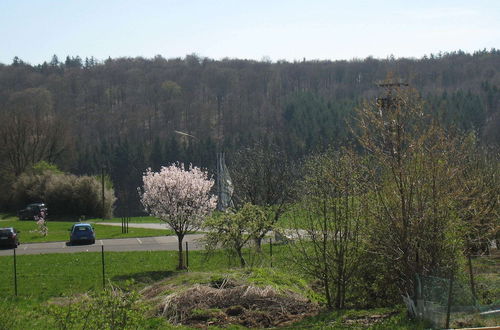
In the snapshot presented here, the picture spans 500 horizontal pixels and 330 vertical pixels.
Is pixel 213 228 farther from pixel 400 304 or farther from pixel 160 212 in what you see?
pixel 400 304

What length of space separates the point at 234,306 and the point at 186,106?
130483 millimetres

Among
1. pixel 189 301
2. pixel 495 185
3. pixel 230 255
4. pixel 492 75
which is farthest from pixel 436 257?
pixel 492 75

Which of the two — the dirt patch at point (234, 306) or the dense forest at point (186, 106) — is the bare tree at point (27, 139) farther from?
the dirt patch at point (234, 306)

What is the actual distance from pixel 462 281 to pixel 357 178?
10.2 ft

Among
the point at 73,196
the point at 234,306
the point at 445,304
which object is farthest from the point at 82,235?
the point at 445,304

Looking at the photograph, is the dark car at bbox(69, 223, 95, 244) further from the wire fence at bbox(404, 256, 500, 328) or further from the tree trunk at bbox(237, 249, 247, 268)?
the wire fence at bbox(404, 256, 500, 328)

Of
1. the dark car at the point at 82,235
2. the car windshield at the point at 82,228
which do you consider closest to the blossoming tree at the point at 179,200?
the dark car at the point at 82,235

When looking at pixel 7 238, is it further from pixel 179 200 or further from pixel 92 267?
pixel 179 200

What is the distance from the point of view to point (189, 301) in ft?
43.9

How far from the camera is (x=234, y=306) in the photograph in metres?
13.4

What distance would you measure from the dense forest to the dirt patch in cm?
4883

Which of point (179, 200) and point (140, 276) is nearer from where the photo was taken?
point (140, 276)

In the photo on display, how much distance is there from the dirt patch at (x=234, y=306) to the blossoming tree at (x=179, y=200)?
8519 millimetres

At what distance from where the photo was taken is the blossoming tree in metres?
22.5
